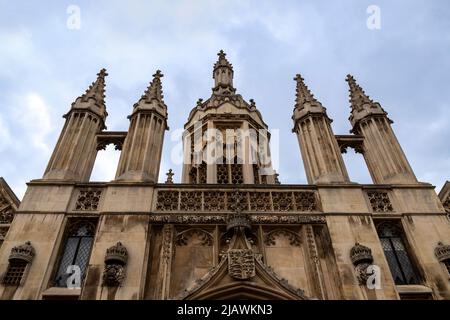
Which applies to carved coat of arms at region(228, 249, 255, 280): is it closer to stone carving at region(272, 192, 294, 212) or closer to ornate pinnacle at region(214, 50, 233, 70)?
stone carving at region(272, 192, 294, 212)

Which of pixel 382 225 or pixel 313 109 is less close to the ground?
pixel 313 109

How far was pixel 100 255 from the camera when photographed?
9648mm

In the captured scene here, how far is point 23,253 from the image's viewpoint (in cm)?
941

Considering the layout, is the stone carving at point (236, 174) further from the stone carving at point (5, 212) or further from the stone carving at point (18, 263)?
the stone carving at point (18, 263)

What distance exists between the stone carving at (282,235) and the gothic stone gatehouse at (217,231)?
33 mm

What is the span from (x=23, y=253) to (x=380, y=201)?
954 cm

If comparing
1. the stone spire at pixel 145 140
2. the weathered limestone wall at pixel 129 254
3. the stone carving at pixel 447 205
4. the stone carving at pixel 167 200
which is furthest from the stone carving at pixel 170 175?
the stone carving at pixel 447 205

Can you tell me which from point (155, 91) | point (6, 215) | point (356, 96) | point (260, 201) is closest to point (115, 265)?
point (6, 215)

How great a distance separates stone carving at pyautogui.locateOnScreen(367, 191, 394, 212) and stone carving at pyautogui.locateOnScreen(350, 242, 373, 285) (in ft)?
6.53

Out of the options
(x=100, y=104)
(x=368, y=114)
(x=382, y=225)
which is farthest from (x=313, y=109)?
(x=100, y=104)

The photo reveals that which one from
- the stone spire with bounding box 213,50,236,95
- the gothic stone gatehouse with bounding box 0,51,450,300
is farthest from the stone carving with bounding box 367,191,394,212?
the stone spire with bounding box 213,50,236,95

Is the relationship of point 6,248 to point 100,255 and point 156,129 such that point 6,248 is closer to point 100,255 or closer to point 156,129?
point 100,255
